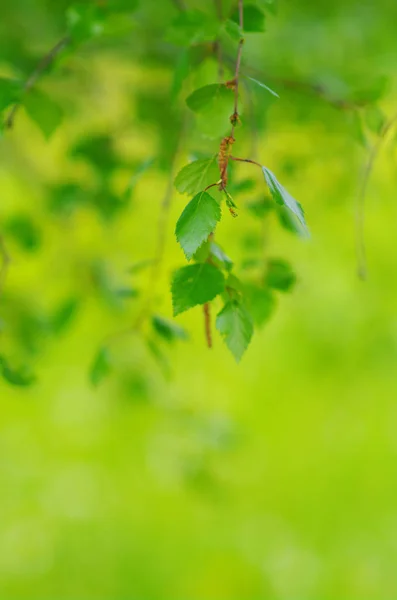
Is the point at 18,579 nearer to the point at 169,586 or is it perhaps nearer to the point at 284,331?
the point at 169,586

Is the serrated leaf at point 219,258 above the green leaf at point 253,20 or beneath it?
beneath

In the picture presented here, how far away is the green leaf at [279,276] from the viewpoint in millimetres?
598

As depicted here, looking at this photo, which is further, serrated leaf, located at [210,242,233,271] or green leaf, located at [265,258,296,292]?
green leaf, located at [265,258,296,292]

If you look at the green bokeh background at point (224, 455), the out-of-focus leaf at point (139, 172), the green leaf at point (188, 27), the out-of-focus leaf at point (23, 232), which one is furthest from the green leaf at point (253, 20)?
the green bokeh background at point (224, 455)

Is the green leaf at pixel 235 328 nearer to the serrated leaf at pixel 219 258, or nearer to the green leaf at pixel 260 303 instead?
the serrated leaf at pixel 219 258

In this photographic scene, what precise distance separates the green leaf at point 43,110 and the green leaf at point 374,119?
28 centimetres

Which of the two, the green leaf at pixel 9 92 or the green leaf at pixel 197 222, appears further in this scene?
the green leaf at pixel 9 92

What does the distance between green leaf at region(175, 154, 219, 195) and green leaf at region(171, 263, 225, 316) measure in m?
0.06

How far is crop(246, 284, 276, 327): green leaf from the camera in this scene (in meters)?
0.57

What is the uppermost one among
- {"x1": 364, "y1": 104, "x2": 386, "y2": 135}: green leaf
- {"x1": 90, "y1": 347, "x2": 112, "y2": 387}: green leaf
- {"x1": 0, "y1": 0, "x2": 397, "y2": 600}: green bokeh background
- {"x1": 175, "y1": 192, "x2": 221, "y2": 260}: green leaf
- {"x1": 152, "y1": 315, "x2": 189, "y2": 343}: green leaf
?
{"x1": 175, "y1": 192, "x2": 221, "y2": 260}: green leaf

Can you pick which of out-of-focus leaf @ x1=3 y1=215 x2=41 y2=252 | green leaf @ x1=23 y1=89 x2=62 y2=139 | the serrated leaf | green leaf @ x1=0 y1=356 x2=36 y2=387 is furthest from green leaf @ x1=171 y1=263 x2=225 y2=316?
out-of-focus leaf @ x1=3 y1=215 x2=41 y2=252

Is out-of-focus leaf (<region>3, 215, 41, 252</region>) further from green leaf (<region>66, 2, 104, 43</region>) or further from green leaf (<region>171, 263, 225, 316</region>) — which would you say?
green leaf (<region>171, 263, 225, 316</region>)

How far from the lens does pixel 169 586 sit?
1.98 metres

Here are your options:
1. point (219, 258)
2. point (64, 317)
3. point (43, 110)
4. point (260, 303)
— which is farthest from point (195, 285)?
point (64, 317)
